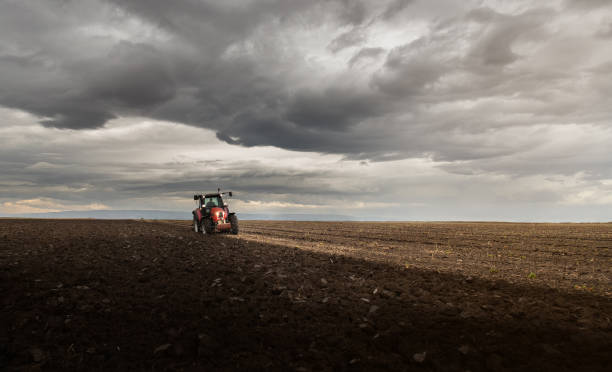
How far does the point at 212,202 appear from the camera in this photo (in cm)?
2988

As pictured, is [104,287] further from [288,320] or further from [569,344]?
[569,344]

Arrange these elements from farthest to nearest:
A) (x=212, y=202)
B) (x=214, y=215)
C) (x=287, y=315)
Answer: (x=212, y=202), (x=214, y=215), (x=287, y=315)

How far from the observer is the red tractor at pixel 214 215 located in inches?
1121

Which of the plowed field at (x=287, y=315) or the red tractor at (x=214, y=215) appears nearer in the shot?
the plowed field at (x=287, y=315)

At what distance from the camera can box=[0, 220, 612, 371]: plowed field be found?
6.81m

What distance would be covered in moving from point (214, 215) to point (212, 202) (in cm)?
190

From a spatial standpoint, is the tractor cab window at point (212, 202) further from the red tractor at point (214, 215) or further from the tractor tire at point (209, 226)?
the tractor tire at point (209, 226)

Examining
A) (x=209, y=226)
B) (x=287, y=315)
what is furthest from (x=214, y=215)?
(x=287, y=315)

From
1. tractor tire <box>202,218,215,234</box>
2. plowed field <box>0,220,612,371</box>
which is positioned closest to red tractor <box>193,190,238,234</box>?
tractor tire <box>202,218,215,234</box>

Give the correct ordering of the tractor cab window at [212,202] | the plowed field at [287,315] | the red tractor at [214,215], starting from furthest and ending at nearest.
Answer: the tractor cab window at [212,202] → the red tractor at [214,215] → the plowed field at [287,315]

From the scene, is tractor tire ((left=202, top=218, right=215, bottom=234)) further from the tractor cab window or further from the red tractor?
the tractor cab window

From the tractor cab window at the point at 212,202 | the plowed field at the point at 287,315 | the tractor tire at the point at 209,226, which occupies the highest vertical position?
the tractor cab window at the point at 212,202

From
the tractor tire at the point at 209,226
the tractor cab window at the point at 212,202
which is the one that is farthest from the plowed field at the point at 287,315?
the tractor cab window at the point at 212,202

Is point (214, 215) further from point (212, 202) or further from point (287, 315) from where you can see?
point (287, 315)
